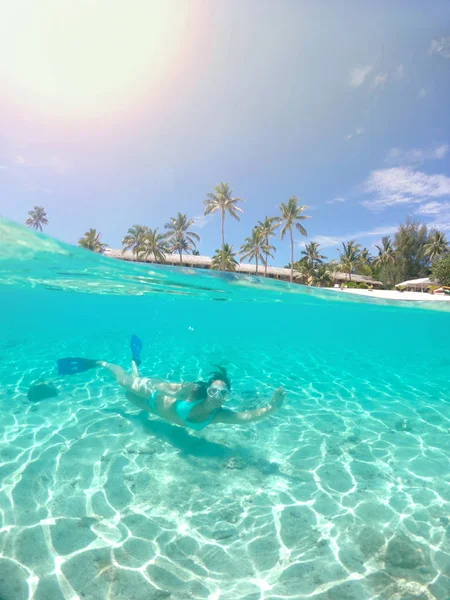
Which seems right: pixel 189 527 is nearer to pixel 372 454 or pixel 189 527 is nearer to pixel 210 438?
pixel 210 438

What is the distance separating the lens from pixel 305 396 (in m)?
11.1

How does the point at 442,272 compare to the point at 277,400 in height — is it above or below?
above

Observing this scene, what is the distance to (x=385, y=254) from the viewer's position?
6166 centimetres

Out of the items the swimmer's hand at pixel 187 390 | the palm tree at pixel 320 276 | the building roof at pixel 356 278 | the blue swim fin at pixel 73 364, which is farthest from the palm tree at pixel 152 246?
the swimmer's hand at pixel 187 390

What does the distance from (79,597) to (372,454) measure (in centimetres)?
591

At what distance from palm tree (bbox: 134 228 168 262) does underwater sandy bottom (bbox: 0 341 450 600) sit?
44719 mm

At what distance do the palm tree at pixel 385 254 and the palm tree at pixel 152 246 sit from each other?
40668 millimetres

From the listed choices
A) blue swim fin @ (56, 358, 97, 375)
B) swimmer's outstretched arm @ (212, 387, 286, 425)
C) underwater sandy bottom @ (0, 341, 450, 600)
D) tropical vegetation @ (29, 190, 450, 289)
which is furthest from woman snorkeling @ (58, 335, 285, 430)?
tropical vegetation @ (29, 190, 450, 289)

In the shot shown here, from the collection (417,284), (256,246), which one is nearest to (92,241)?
(256,246)

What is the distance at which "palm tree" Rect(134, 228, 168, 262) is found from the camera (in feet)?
172

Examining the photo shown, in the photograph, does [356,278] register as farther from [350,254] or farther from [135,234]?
[135,234]

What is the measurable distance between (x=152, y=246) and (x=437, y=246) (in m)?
47.3

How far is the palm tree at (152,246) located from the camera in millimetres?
52281

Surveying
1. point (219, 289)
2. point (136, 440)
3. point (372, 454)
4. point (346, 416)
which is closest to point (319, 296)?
point (219, 289)
